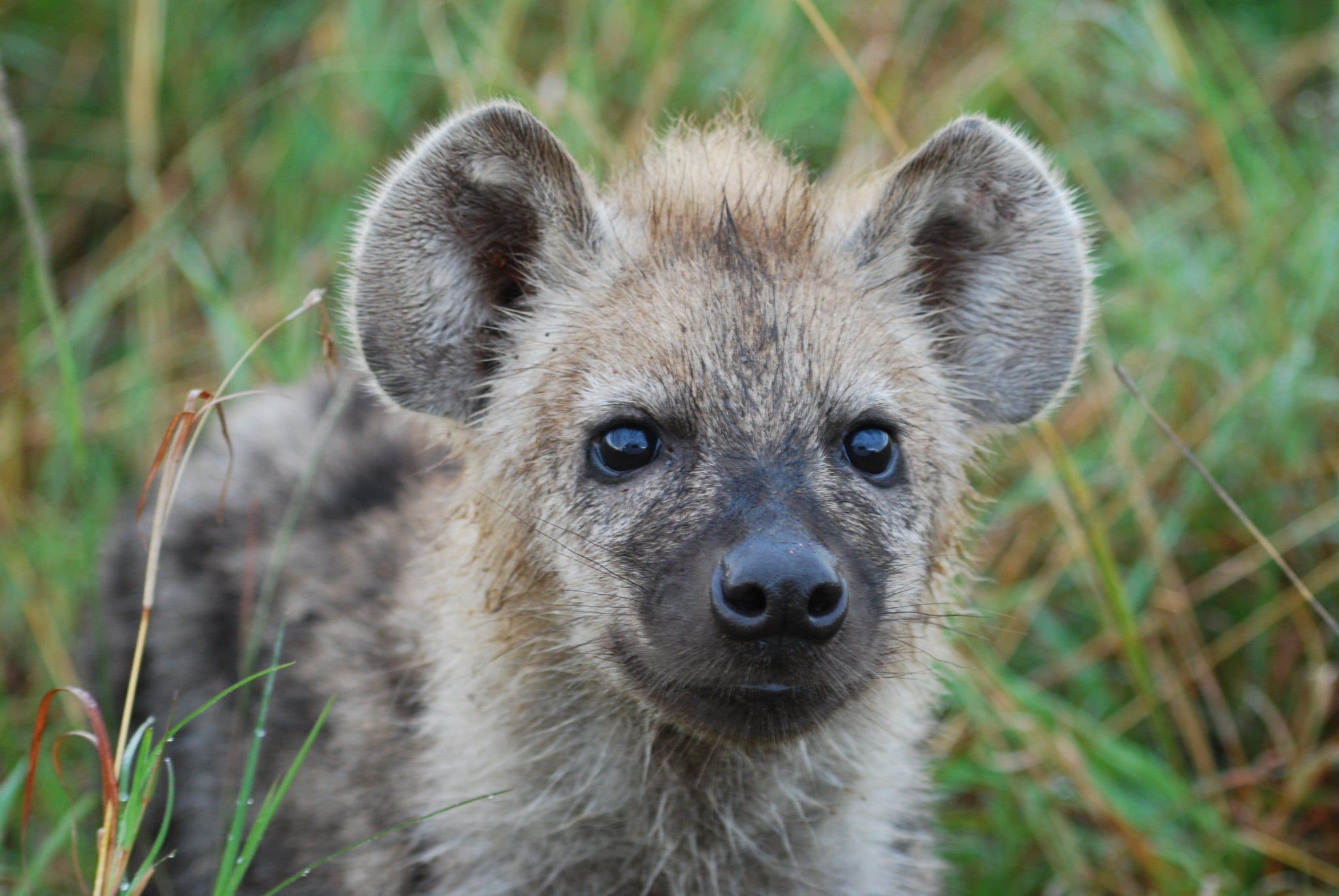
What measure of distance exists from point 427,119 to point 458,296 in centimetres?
279

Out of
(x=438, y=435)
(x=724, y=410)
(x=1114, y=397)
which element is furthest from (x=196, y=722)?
(x=1114, y=397)

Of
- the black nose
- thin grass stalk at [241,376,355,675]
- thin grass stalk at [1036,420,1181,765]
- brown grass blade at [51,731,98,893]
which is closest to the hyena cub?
the black nose

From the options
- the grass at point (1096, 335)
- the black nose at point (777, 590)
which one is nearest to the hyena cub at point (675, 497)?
the black nose at point (777, 590)

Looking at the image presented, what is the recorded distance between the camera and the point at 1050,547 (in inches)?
179

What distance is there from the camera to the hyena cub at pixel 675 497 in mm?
2496

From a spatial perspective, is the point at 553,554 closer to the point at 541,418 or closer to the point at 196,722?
the point at 541,418

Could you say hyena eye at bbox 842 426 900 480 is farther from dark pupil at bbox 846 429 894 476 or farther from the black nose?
the black nose

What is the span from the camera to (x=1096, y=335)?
415 cm

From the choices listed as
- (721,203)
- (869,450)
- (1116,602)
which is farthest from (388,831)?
(1116,602)

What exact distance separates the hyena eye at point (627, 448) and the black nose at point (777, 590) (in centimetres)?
37

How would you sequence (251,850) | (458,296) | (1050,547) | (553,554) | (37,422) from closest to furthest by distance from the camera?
(251,850)
(553,554)
(458,296)
(1050,547)
(37,422)

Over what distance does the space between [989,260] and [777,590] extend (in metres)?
1.18

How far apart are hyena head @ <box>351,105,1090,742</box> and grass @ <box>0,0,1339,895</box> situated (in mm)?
457

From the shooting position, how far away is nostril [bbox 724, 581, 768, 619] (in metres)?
2.25
